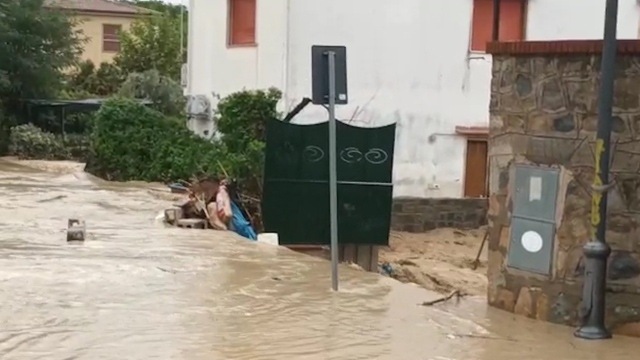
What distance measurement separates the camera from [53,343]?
8.59 m

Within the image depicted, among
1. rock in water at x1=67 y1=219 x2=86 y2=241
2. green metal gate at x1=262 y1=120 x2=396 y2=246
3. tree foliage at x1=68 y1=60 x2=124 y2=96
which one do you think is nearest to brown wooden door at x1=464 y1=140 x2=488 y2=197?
green metal gate at x1=262 y1=120 x2=396 y2=246

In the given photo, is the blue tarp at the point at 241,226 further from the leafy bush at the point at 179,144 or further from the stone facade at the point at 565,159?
the stone facade at the point at 565,159

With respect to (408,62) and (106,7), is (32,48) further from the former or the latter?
(106,7)

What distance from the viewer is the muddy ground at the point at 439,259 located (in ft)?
60.3

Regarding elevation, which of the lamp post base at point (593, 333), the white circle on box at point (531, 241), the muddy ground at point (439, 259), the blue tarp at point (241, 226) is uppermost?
the white circle on box at point (531, 241)

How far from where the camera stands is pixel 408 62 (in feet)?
84.9

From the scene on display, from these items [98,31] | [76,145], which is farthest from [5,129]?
[98,31]

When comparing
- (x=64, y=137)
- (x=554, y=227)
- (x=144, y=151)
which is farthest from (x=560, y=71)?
(x=64, y=137)

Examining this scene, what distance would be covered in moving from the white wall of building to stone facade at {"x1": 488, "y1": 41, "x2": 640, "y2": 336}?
15.1 meters

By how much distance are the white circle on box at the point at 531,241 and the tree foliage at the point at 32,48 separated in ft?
101

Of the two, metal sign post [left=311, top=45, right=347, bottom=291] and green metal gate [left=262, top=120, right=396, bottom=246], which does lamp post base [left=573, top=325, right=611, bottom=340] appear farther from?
green metal gate [left=262, top=120, right=396, bottom=246]

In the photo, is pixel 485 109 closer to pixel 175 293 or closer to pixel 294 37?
pixel 294 37

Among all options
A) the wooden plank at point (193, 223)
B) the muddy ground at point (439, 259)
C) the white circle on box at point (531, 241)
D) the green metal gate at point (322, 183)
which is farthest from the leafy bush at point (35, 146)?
the white circle on box at point (531, 241)

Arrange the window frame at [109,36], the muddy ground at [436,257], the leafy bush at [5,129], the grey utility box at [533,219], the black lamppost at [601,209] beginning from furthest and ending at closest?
the window frame at [109,36], the leafy bush at [5,129], the muddy ground at [436,257], the grey utility box at [533,219], the black lamppost at [601,209]
